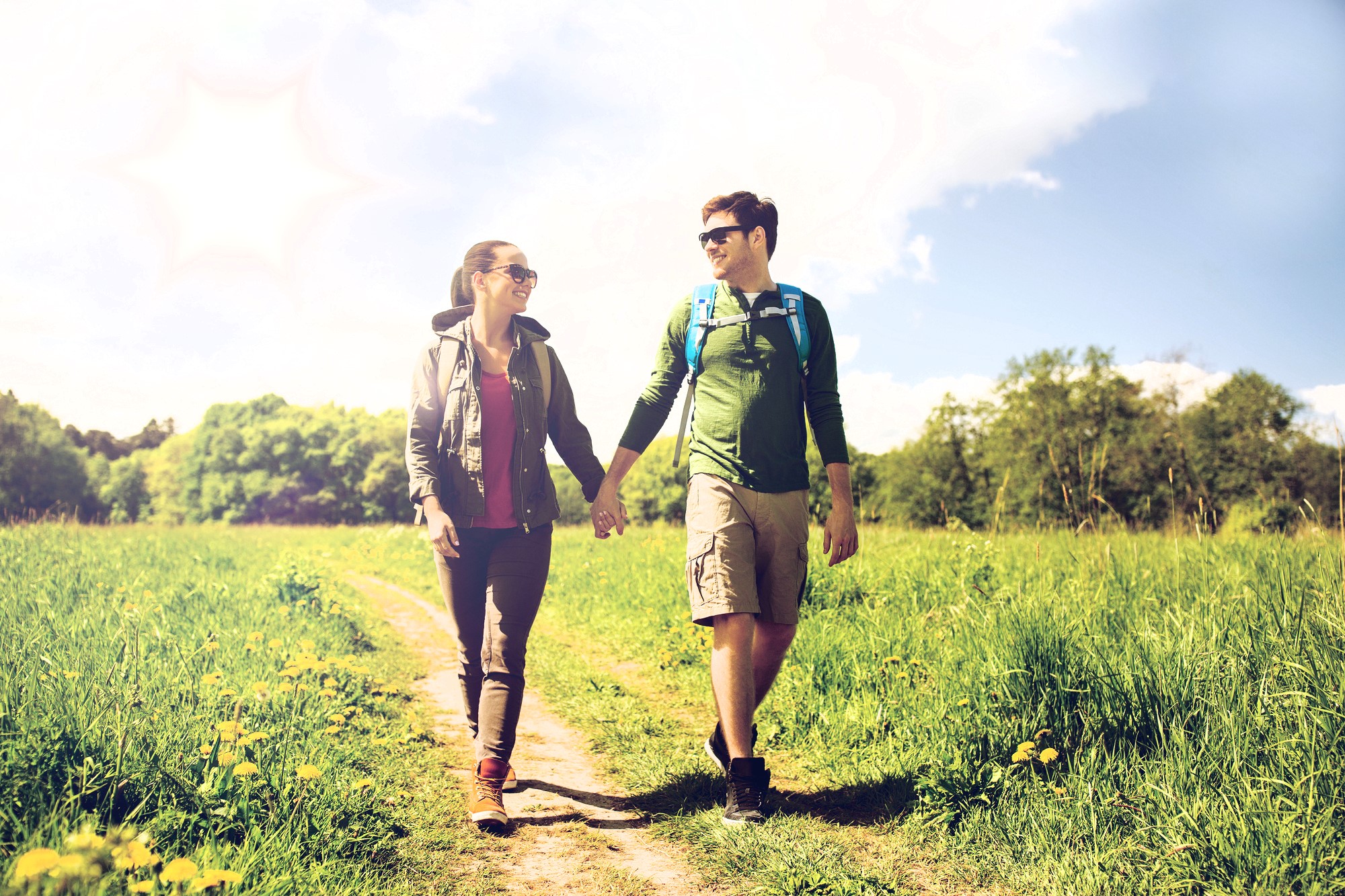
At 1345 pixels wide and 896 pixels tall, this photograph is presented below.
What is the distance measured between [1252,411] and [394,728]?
5170cm

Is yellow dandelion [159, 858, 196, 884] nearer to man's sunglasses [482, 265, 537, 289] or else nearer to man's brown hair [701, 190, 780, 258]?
man's sunglasses [482, 265, 537, 289]

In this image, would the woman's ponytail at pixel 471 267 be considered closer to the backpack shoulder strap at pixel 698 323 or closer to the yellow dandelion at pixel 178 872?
the backpack shoulder strap at pixel 698 323

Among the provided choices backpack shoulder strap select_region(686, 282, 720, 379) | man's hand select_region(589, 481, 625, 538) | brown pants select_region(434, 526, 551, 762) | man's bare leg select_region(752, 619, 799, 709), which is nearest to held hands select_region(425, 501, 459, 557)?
brown pants select_region(434, 526, 551, 762)

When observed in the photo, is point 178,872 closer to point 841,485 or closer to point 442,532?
point 442,532

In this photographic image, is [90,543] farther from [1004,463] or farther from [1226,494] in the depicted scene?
[1226,494]

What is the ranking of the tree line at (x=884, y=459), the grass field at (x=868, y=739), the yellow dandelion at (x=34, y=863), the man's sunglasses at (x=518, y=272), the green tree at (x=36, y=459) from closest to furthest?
1. the yellow dandelion at (x=34, y=863)
2. the grass field at (x=868, y=739)
3. the man's sunglasses at (x=518, y=272)
4. the tree line at (x=884, y=459)
5. the green tree at (x=36, y=459)

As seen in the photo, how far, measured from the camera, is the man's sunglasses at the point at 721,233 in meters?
3.51

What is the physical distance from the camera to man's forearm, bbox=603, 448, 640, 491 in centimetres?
363

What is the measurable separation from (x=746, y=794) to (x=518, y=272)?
2.47 m

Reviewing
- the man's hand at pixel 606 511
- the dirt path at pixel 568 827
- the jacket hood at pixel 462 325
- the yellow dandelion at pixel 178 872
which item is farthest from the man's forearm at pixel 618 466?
the yellow dandelion at pixel 178 872

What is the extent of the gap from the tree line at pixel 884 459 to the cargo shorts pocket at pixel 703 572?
680 inches

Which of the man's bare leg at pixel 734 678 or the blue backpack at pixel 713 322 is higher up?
the blue backpack at pixel 713 322

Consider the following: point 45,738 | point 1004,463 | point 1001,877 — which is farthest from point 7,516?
point 1004,463

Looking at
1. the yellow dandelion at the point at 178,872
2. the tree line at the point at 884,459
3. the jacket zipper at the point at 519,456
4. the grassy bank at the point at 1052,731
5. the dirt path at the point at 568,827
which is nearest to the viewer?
the yellow dandelion at the point at 178,872
